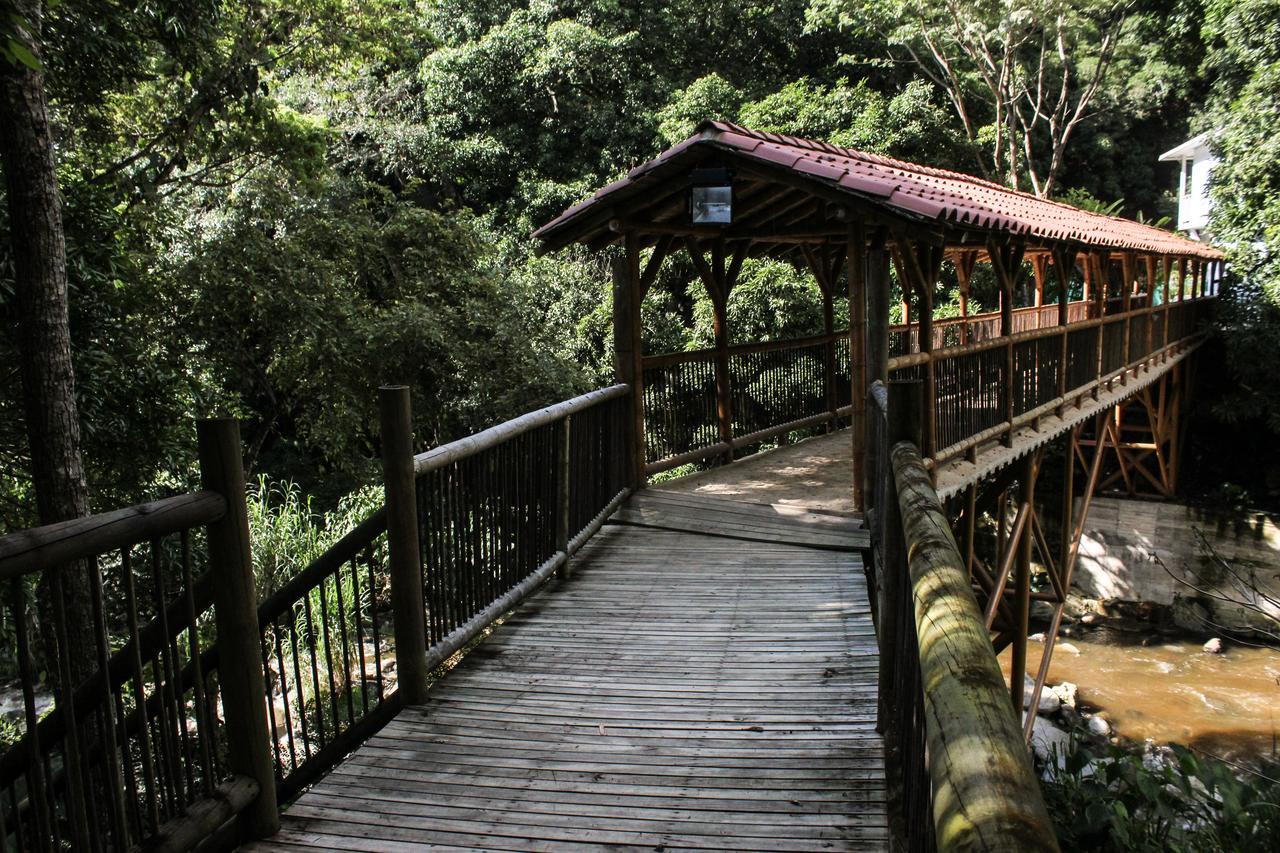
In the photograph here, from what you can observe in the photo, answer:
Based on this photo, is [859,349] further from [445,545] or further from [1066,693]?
[1066,693]

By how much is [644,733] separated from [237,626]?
166cm

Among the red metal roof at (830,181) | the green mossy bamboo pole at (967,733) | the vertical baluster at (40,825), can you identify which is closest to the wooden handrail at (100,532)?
the vertical baluster at (40,825)

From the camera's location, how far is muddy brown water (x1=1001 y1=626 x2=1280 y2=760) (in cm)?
1275

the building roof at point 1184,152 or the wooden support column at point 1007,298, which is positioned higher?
the building roof at point 1184,152

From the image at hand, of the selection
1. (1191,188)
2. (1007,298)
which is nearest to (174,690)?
(1007,298)

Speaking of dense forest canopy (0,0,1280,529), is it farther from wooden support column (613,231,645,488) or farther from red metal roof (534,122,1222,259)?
red metal roof (534,122,1222,259)

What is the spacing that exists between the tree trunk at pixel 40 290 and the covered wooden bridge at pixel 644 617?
0.88 meters

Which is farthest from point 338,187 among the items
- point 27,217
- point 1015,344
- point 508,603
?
point 508,603

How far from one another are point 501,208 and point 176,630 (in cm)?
2205

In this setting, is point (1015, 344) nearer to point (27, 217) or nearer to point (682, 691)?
point (682, 691)

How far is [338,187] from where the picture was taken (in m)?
18.0

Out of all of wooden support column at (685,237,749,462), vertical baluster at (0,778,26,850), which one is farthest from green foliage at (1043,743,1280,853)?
wooden support column at (685,237,749,462)

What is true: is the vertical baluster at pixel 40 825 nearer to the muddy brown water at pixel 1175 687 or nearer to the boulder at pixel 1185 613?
the muddy brown water at pixel 1175 687

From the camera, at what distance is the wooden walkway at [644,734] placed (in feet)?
9.86
